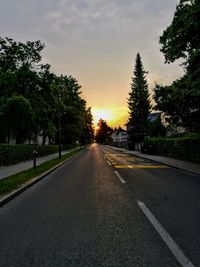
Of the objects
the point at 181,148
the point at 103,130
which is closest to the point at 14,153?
the point at 181,148

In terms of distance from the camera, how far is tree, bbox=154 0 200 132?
16.6 m

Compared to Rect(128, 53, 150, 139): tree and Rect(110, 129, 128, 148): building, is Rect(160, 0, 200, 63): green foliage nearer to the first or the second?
Rect(128, 53, 150, 139): tree

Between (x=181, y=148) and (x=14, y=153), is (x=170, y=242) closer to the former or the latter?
(x=14, y=153)

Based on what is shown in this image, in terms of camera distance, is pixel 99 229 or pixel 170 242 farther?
pixel 99 229

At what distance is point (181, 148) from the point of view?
26203 millimetres

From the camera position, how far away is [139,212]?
664 cm

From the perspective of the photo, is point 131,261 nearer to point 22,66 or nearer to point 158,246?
point 158,246

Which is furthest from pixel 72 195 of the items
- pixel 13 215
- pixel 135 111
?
pixel 135 111

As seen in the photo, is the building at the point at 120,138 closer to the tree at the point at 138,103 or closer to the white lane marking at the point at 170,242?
the tree at the point at 138,103

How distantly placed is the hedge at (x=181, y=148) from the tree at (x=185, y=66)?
1.95 meters

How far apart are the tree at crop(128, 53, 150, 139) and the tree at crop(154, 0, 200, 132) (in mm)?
35302

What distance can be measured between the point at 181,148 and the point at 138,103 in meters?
34.5

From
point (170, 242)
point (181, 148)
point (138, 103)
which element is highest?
point (138, 103)

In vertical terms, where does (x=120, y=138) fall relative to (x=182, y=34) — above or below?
below
